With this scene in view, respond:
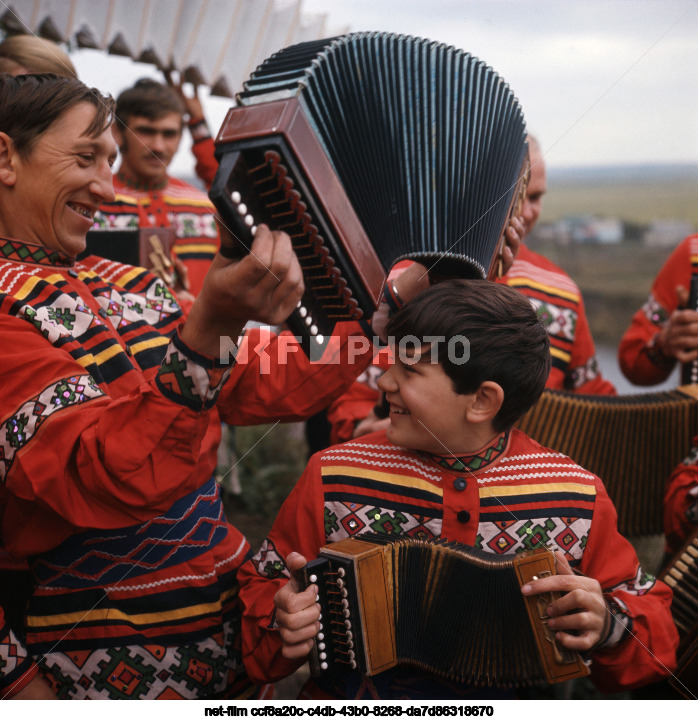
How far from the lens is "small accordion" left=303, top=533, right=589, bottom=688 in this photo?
1504 mm

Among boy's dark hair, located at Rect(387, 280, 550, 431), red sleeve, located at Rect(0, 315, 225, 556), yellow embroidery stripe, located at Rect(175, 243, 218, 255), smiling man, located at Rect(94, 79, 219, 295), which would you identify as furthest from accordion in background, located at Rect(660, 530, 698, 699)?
yellow embroidery stripe, located at Rect(175, 243, 218, 255)

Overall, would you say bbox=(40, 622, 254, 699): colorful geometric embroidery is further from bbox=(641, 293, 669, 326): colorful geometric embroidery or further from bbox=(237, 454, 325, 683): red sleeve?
bbox=(641, 293, 669, 326): colorful geometric embroidery

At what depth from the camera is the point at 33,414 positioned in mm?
1363

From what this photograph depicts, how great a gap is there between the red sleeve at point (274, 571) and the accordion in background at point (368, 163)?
0.42m

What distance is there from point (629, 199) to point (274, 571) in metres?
8.47

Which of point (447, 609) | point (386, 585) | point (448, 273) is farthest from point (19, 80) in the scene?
point (447, 609)

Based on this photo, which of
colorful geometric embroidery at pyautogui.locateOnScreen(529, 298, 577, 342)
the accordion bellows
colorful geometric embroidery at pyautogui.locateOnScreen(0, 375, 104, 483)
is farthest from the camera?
colorful geometric embroidery at pyautogui.locateOnScreen(529, 298, 577, 342)

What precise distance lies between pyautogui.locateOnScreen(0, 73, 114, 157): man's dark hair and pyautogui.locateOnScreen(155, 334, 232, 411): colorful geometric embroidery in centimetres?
69

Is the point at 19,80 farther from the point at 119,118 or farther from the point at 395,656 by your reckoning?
the point at 119,118

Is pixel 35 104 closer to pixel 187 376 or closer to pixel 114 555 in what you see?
pixel 187 376

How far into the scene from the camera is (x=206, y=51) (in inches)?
153

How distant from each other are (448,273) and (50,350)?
0.98m

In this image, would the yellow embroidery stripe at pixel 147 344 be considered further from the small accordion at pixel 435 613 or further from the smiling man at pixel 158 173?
the smiling man at pixel 158 173

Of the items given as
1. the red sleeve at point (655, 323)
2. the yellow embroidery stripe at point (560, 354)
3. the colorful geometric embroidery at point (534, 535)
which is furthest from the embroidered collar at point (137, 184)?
the colorful geometric embroidery at point (534, 535)
